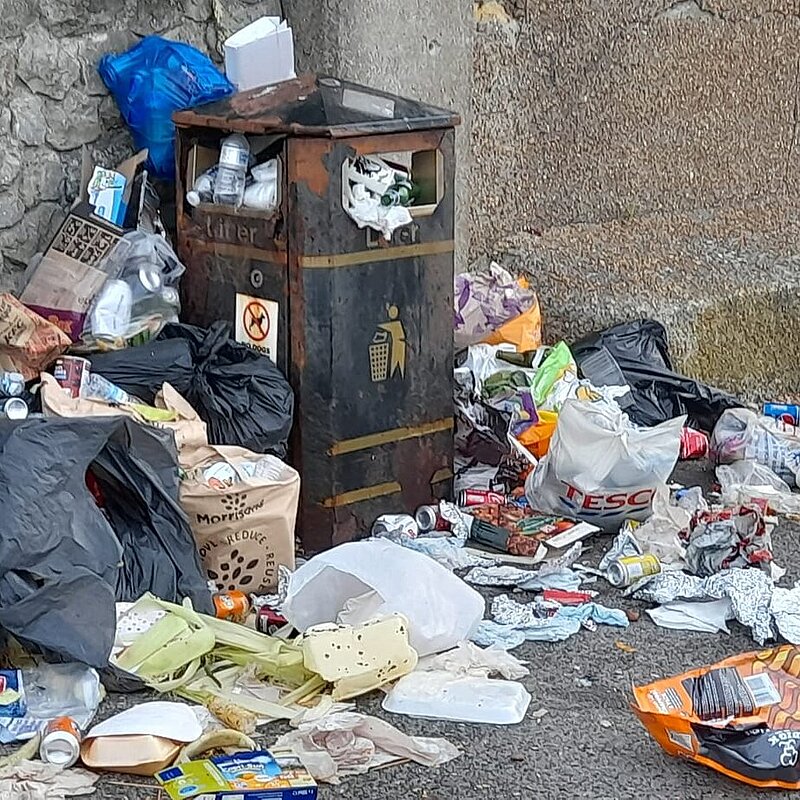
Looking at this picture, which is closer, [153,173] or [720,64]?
[153,173]

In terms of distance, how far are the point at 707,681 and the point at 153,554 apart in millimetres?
1275

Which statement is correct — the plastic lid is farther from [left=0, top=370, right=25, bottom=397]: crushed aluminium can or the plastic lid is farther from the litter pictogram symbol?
the litter pictogram symbol

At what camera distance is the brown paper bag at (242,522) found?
3.69m

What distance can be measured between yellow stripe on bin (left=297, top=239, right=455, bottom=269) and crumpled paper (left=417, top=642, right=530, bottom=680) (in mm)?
1110

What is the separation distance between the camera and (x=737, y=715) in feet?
9.82

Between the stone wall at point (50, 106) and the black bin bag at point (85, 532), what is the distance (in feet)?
3.58

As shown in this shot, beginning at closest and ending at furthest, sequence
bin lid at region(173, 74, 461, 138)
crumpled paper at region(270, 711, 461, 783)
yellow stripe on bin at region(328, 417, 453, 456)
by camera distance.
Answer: crumpled paper at region(270, 711, 461, 783)
bin lid at region(173, 74, 461, 138)
yellow stripe on bin at region(328, 417, 453, 456)

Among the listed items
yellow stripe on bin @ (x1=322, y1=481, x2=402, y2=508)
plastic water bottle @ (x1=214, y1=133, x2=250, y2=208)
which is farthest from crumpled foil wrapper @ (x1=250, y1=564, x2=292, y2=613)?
plastic water bottle @ (x1=214, y1=133, x2=250, y2=208)

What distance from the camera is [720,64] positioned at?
6.09 meters

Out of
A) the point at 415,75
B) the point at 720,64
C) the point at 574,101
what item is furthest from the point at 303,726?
the point at 720,64

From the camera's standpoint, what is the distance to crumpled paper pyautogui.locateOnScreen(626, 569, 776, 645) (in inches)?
140

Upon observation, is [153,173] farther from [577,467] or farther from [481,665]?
[481,665]

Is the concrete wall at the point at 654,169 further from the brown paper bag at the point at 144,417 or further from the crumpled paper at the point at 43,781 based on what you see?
the crumpled paper at the point at 43,781

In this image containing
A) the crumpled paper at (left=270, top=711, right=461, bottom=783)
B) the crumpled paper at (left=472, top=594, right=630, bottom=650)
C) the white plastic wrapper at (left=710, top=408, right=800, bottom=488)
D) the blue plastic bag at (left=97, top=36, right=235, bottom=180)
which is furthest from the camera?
the white plastic wrapper at (left=710, top=408, right=800, bottom=488)
